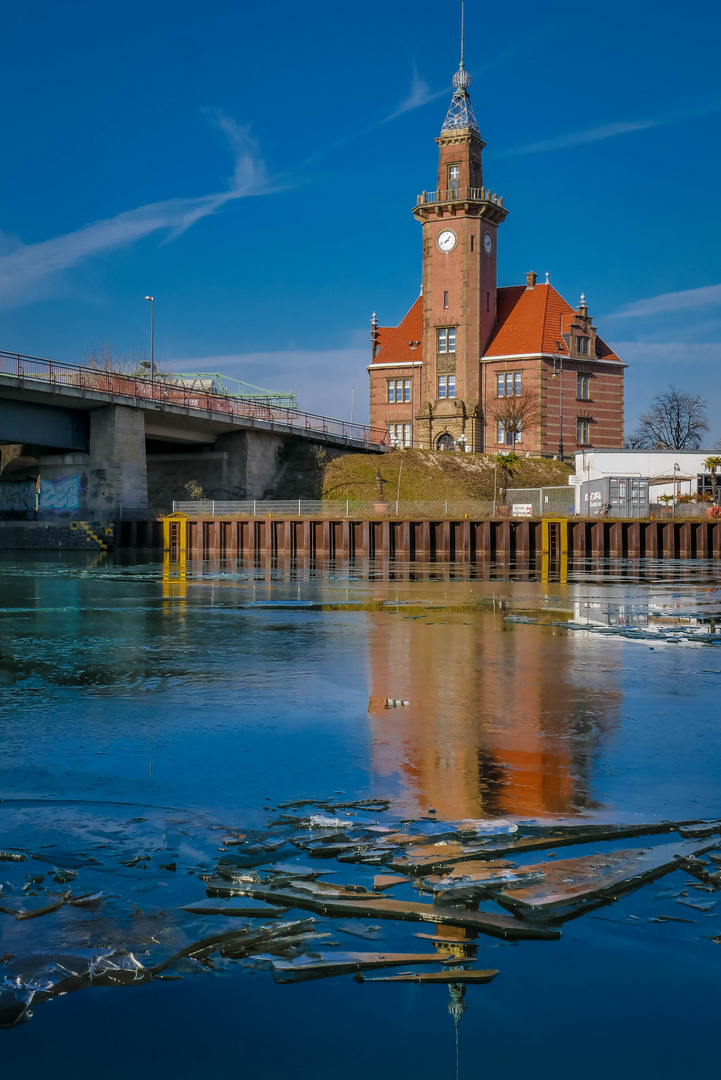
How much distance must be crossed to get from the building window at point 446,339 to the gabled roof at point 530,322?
3.13 metres

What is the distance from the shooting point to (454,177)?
276ft

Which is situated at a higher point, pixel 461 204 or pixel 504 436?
pixel 461 204

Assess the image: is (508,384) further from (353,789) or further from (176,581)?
(353,789)

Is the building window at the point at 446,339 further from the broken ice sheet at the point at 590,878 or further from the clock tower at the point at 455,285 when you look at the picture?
the broken ice sheet at the point at 590,878

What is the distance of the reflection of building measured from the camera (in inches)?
216

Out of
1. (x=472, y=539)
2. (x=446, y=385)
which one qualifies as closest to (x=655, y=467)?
(x=472, y=539)

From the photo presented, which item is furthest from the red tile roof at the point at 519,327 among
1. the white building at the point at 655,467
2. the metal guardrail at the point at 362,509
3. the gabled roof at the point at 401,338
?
the metal guardrail at the point at 362,509

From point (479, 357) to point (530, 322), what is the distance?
629 cm

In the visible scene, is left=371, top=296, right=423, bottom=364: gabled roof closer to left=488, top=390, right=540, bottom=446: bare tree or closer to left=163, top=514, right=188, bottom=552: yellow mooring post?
left=488, top=390, right=540, bottom=446: bare tree

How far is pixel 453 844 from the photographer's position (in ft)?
14.7

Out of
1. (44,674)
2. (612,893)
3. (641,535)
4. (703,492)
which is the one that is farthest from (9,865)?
(703,492)

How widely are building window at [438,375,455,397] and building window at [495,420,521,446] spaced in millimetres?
5210

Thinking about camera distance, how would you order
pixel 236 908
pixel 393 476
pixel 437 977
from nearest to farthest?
1. pixel 437 977
2. pixel 236 908
3. pixel 393 476


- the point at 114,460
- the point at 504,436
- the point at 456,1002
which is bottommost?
the point at 456,1002
